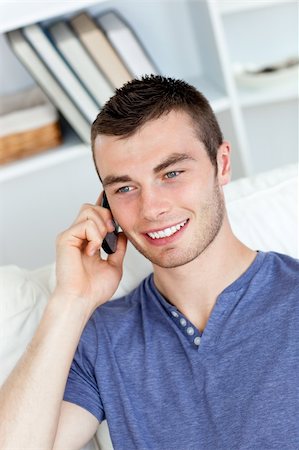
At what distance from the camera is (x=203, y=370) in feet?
4.70

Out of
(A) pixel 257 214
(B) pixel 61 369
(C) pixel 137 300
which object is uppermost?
(A) pixel 257 214

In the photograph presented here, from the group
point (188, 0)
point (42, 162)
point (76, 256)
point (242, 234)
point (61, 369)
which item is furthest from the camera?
point (188, 0)

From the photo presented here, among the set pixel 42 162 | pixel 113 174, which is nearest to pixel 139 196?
pixel 113 174

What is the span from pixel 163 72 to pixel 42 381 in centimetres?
144

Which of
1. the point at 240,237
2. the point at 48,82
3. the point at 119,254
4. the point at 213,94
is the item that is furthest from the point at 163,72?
the point at 119,254

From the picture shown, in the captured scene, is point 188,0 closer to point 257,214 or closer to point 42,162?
point 42,162

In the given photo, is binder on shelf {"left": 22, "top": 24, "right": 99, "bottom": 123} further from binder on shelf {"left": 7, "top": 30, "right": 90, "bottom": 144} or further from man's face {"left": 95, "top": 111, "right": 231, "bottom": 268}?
man's face {"left": 95, "top": 111, "right": 231, "bottom": 268}

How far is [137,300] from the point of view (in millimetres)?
1643

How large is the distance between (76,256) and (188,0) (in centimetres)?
119

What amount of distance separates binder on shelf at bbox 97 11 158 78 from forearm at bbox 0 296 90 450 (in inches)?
36.4

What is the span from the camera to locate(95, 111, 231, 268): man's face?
1463 mm

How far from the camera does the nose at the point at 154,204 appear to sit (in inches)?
57.4

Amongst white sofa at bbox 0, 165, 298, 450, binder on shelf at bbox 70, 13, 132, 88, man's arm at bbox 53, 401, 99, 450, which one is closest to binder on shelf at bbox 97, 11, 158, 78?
binder on shelf at bbox 70, 13, 132, 88

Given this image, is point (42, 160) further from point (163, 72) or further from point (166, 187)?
point (166, 187)
